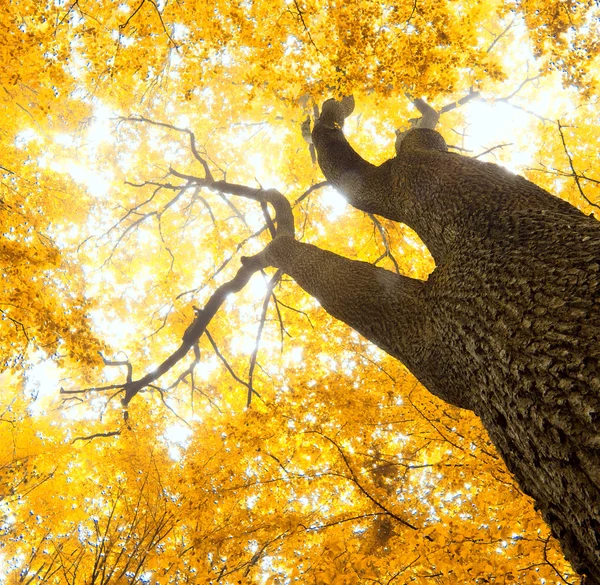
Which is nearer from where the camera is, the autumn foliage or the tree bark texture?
the tree bark texture

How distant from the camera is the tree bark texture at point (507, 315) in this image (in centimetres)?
138

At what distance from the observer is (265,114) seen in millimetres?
9586

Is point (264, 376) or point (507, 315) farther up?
point (264, 376)

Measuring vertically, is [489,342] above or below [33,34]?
below

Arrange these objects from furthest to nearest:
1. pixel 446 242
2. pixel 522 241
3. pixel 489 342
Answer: pixel 446 242 < pixel 522 241 < pixel 489 342

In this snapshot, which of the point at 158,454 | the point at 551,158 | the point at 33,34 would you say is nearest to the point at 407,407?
the point at 158,454

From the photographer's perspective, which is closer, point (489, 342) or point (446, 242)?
point (489, 342)

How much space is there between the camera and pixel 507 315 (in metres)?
1.81

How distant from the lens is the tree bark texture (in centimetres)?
138

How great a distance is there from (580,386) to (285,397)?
3758mm

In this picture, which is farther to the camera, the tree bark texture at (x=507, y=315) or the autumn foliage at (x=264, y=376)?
the autumn foliage at (x=264, y=376)

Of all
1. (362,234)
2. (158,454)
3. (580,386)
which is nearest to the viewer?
(580,386)

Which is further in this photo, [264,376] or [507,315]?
[264,376]

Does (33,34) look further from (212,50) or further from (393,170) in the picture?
(393,170)
